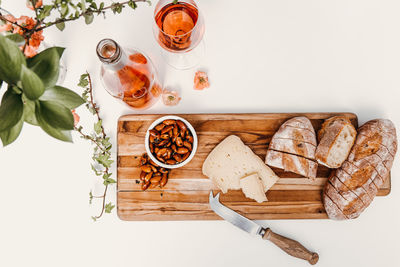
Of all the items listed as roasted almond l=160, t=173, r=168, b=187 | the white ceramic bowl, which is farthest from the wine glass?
roasted almond l=160, t=173, r=168, b=187

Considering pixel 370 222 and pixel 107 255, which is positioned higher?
pixel 370 222

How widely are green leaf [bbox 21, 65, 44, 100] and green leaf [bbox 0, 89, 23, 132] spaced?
0.27ft

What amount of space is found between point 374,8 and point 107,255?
1.41m

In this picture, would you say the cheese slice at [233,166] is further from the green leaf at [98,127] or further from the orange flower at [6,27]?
the orange flower at [6,27]

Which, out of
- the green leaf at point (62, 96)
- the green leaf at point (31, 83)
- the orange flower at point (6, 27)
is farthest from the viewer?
the orange flower at point (6, 27)

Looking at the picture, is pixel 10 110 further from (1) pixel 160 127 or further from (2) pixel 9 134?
(1) pixel 160 127

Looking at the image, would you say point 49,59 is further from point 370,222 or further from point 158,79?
point 370,222

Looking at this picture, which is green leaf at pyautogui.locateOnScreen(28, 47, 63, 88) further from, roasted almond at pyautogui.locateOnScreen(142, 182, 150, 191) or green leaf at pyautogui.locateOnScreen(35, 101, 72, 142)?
roasted almond at pyautogui.locateOnScreen(142, 182, 150, 191)

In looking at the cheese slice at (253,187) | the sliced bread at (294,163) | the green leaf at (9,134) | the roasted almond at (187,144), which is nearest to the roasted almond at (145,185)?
the roasted almond at (187,144)

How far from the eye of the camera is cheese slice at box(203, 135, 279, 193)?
109 cm

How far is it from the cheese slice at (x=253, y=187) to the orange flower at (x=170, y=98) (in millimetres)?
381

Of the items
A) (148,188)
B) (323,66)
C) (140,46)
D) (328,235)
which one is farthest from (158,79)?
(328,235)

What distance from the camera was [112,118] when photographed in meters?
1.14

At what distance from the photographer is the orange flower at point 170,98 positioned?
1.09m
